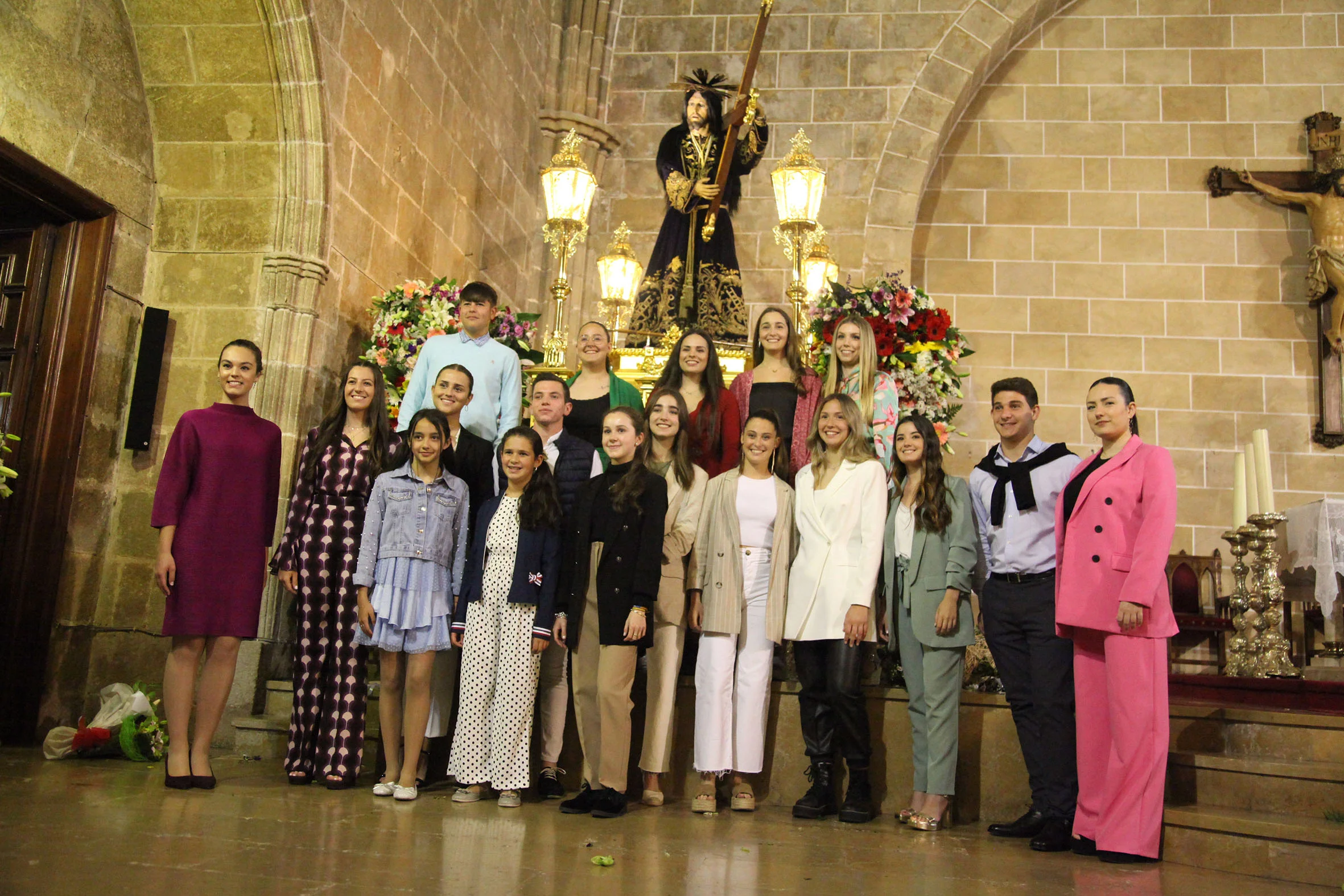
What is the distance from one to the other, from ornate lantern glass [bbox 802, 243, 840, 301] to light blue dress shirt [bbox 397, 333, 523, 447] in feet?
9.34

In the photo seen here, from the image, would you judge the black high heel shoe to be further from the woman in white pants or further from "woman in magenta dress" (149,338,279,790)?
the woman in white pants

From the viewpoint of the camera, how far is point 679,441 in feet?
15.3

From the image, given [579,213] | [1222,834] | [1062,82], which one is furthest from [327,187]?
[1062,82]

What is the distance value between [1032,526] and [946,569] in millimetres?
350

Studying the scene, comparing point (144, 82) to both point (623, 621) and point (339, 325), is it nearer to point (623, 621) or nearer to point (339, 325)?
point (339, 325)

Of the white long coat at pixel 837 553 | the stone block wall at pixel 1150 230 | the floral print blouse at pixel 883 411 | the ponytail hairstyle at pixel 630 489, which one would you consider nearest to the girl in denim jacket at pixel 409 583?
the ponytail hairstyle at pixel 630 489

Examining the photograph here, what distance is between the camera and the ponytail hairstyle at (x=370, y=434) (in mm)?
4645

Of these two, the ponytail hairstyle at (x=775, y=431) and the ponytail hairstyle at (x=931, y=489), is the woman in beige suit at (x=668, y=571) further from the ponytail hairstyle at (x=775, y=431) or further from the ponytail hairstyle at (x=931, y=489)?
the ponytail hairstyle at (x=931, y=489)

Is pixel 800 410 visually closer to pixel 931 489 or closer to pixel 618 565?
pixel 931 489

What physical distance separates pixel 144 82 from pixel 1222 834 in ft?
18.9

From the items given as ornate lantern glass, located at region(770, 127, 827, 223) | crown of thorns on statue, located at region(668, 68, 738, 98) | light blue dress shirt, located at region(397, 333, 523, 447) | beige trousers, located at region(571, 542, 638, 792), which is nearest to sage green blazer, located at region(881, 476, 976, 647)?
beige trousers, located at region(571, 542, 638, 792)

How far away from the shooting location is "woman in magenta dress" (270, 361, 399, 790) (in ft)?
14.7

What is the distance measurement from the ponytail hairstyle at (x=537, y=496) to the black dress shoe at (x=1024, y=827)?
194 cm

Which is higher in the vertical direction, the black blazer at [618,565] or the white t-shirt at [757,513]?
the white t-shirt at [757,513]
